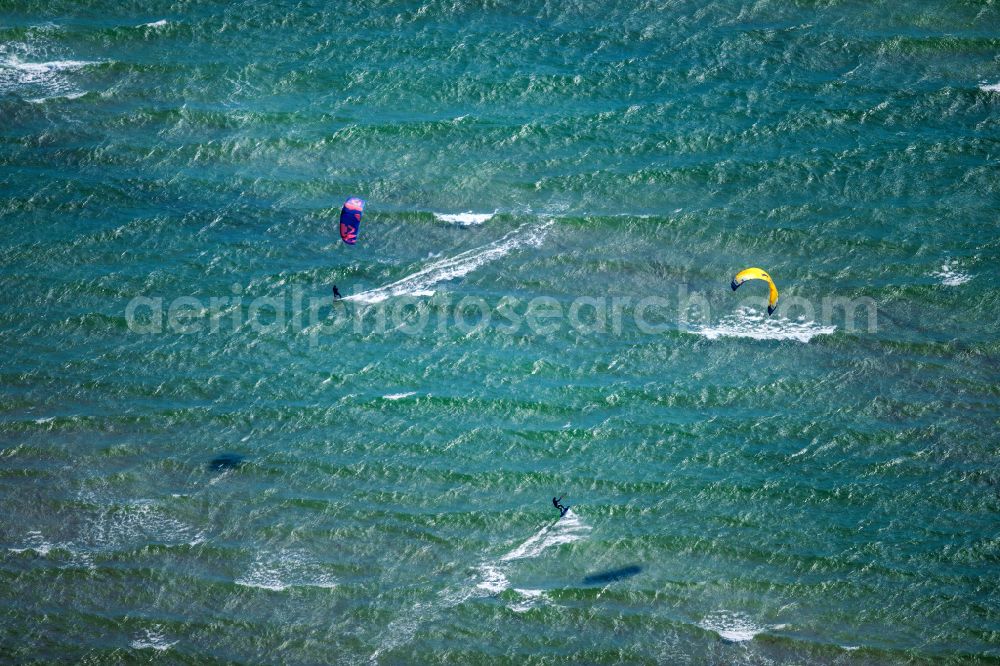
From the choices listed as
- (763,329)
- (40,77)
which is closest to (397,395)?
(763,329)

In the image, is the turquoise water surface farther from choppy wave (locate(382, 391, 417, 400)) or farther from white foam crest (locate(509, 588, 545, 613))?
choppy wave (locate(382, 391, 417, 400))

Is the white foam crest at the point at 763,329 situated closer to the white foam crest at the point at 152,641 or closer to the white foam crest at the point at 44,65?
the white foam crest at the point at 152,641

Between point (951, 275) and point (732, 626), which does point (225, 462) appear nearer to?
point (732, 626)

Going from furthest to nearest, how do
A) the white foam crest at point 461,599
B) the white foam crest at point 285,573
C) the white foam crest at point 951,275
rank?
the white foam crest at point 951,275 → the white foam crest at point 285,573 → the white foam crest at point 461,599

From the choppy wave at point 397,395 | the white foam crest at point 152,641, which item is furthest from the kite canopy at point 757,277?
the white foam crest at point 152,641

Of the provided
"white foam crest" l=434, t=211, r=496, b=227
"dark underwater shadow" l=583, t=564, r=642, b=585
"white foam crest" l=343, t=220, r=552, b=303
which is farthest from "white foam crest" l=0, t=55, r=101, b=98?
"dark underwater shadow" l=583, t=564, r=642, b=585

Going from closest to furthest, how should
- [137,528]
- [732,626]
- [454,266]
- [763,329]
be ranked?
[732,626] → [137,528] → [763,329] → [454,266]
